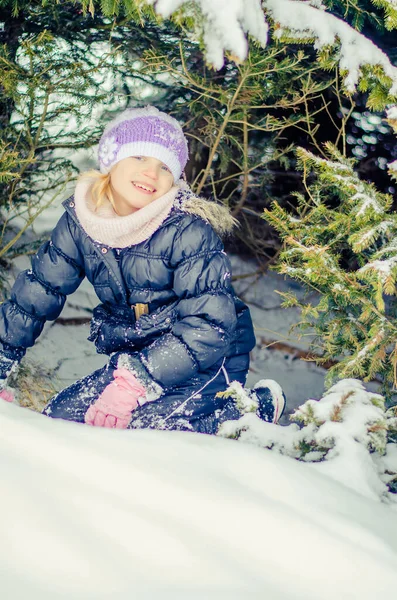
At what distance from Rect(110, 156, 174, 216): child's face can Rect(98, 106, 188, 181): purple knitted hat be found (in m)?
0.03

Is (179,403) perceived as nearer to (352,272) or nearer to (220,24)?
(352,272)

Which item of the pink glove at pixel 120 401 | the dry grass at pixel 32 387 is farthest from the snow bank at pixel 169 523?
the dry grass at pixel 32 387

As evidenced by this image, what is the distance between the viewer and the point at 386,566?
135cm

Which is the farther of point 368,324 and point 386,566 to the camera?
point 368,324

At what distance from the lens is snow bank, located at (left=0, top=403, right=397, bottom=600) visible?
1189 millimetres

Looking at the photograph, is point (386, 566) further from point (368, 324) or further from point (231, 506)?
point (368, 324)

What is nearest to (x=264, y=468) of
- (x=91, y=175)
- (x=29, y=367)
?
(x=91, y=175)

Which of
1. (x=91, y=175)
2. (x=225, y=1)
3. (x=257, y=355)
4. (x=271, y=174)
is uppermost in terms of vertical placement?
(x=225, y=1)

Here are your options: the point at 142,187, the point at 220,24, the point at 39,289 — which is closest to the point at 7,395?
the point at 39,289

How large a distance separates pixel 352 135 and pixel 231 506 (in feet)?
10.7

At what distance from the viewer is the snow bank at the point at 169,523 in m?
1.19

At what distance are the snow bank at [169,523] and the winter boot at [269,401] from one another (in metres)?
1.21

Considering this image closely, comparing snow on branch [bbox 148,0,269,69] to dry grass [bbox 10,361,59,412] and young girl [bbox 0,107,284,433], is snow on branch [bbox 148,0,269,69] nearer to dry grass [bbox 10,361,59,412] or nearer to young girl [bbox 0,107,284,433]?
young girl [bbox 0,107,284,433]

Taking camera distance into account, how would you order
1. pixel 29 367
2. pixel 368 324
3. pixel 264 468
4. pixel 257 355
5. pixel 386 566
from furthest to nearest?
pixel 257 355 → pixel 29 367 → pixel 368 324 → pixel 264 468 → pixel 386 566
